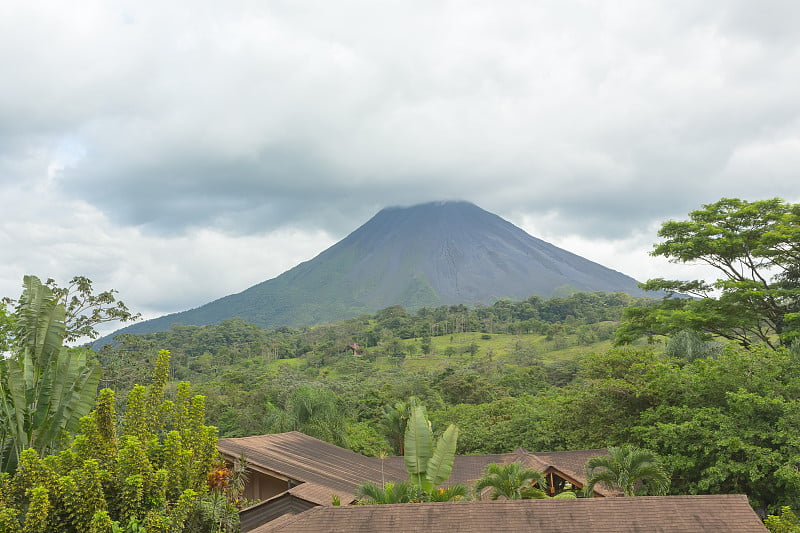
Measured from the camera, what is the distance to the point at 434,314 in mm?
97312

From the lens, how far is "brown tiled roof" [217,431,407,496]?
47.5ft

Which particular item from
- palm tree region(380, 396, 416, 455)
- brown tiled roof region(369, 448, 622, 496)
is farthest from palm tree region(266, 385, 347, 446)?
brown tiled roof region(369, 448, 622, 496)

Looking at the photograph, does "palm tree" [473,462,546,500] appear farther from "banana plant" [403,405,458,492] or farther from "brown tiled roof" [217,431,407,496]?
"brown tiled roof" [217,431,407,496]

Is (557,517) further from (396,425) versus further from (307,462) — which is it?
(396,425)

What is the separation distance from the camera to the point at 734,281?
1941 cm

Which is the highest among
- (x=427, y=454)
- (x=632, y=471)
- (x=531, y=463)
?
(x=427, y=454)

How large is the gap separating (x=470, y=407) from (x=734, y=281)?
17487 mm

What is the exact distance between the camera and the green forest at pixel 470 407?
292 inches

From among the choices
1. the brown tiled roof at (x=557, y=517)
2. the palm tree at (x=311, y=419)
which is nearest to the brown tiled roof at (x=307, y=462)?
the brown tiled roof at (x=557, y=517)

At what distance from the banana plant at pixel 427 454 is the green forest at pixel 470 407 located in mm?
4003

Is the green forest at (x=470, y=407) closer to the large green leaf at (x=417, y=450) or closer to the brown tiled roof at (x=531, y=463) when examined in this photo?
the brown tiled roof at (x=531, y=463)

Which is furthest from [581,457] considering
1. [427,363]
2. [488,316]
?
[488,316]

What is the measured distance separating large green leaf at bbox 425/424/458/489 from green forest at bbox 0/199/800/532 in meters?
4.33

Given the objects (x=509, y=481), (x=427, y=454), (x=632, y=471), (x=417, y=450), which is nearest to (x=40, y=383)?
(x=417, y=450)
